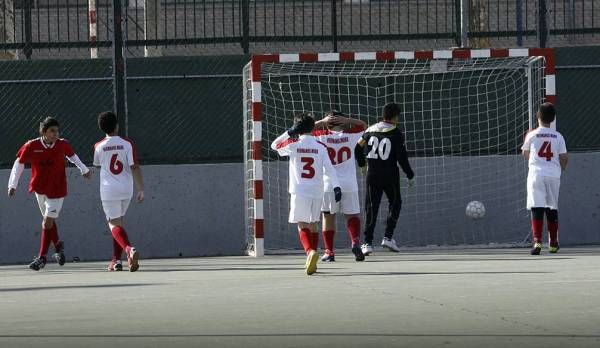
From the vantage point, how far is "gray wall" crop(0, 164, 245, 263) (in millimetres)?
19094

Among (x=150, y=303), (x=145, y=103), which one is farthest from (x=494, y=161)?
(x=150, y=303)

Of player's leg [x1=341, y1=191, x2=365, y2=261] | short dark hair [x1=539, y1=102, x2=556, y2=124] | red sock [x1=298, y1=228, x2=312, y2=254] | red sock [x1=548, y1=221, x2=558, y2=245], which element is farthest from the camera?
red sock [x1=548, y1=221, x2=558, y2=245]

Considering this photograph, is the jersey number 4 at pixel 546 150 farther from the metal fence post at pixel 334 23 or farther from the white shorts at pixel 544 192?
the metal fence post at pixel 334 23

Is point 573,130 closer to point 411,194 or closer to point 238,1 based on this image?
point 411,194

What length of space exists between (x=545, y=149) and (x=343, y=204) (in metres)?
2.58

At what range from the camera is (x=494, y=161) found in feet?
65.5

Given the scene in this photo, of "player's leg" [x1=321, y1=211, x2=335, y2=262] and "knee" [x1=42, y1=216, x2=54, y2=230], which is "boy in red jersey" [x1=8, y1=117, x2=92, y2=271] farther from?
"player's leg" [x1=321, y1=211, x2=335, y2=262]

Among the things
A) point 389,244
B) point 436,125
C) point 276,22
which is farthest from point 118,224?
point 276,22

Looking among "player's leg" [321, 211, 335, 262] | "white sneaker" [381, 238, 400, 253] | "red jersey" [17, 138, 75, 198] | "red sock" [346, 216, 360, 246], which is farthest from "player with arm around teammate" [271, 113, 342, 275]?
"white sneaker" [381, 238, 400, 253]

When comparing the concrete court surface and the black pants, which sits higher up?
the black pants

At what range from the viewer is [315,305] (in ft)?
37.8

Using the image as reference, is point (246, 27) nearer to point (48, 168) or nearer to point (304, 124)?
point (48, 168)

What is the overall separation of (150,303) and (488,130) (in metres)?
9.29

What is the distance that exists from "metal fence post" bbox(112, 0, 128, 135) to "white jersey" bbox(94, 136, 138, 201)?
2672mm
